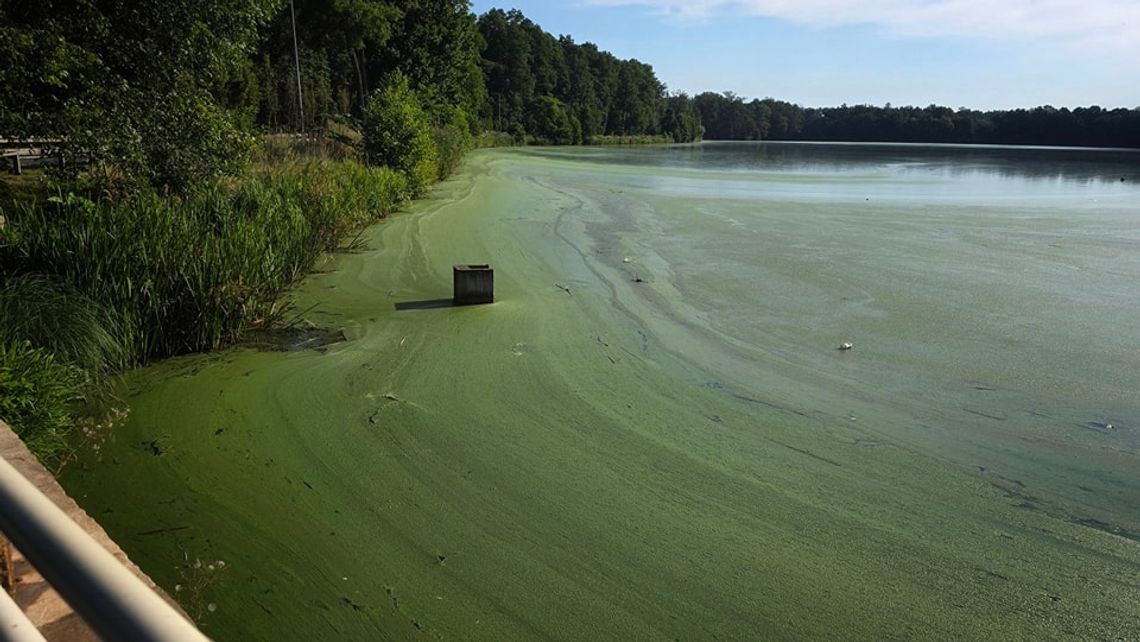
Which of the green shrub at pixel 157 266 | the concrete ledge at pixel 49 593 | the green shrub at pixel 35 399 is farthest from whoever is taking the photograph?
the green shrub at pixel 157 266

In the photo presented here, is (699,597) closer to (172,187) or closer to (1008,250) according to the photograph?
(172,187)

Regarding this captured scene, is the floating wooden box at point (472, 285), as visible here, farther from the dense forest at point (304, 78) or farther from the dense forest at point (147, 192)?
the dense forest at point (304, 78)

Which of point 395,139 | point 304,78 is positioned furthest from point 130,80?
point 304,78

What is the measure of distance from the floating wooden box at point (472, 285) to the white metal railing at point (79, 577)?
15.9 ft

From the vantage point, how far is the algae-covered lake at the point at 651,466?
2205 mm

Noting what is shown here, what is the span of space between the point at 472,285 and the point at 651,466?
2.86 m

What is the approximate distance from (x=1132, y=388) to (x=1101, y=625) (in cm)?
248

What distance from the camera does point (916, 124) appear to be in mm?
88250

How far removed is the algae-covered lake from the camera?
2205 millimetres

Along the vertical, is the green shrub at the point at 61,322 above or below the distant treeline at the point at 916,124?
below

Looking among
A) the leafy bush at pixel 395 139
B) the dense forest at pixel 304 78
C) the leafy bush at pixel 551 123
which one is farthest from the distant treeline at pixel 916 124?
the leafy bush at pixel 395 139

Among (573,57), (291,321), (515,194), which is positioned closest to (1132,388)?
(291,321)

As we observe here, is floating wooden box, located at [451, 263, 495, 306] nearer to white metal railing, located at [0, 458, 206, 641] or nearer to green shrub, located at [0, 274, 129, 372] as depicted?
green shrub, located at [0, 274, 129, 372]

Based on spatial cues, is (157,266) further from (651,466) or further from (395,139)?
(395,139)
